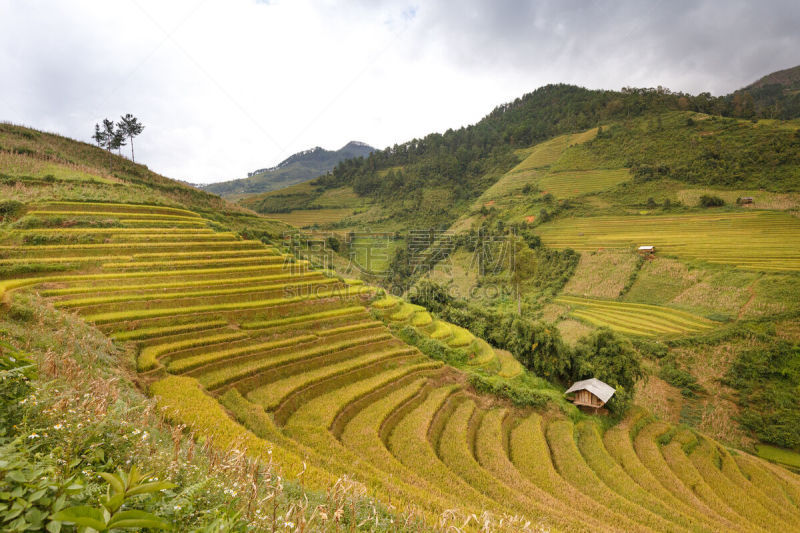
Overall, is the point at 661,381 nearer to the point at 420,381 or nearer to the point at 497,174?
the point at 420,381

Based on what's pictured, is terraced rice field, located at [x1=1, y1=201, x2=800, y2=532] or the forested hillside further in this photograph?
the forested hillside

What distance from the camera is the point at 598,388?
1656 cm

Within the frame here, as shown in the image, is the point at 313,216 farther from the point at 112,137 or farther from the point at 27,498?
the point at 27,498

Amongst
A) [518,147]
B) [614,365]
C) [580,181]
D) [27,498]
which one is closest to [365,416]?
[27,498]

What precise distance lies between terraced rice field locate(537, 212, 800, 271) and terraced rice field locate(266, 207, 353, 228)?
150 ft

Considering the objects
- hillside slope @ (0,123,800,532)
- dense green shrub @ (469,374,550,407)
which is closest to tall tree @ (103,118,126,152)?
hillside slope @ (0,123,800,532)

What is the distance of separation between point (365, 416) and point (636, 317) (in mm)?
26444

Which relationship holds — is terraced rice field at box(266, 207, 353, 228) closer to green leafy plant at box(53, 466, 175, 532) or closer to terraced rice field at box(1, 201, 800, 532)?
terraced rice field at box(1, 201, 800, 532)

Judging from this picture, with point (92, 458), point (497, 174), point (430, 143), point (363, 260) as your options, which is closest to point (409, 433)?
point (92, 458)

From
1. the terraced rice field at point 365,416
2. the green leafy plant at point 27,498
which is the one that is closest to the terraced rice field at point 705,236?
the terraced rice field at point 365,416

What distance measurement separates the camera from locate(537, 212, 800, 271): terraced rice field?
87.6ft

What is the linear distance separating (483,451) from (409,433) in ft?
9.17

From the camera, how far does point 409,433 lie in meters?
10.6

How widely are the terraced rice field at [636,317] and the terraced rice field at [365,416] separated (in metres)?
10.8
